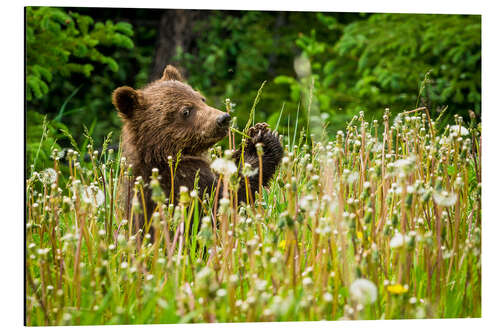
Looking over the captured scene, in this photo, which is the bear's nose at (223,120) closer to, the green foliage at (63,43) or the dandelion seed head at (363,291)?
the green foliage at (63,43)

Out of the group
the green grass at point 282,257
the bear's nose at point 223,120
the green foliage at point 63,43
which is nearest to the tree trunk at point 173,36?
the green foliage at point 63,43

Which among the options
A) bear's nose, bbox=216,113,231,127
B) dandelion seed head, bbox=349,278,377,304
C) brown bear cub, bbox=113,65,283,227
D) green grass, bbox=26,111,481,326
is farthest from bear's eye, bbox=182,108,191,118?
dandelion seed head, bbox=349,278,377,304

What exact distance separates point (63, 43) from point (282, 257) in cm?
181

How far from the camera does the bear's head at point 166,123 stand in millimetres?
3268

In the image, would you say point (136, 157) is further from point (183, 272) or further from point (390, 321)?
point (390, 321)

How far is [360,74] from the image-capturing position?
3842mm

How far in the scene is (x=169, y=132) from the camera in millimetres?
3297

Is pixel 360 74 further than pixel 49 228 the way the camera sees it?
Yes

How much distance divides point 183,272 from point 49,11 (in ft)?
5.12

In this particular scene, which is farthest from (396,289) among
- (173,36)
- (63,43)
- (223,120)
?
(63,43)

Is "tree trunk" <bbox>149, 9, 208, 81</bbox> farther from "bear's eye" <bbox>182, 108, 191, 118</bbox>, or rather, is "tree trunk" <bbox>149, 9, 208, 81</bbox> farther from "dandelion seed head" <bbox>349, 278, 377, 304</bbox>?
"dandelion seed head" <bbox>349, 278, 377, 304</bbox>

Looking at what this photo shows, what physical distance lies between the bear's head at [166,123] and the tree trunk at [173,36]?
7.8 inches

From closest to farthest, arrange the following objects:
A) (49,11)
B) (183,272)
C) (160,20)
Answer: (183,272), (49,11), (160,20)
